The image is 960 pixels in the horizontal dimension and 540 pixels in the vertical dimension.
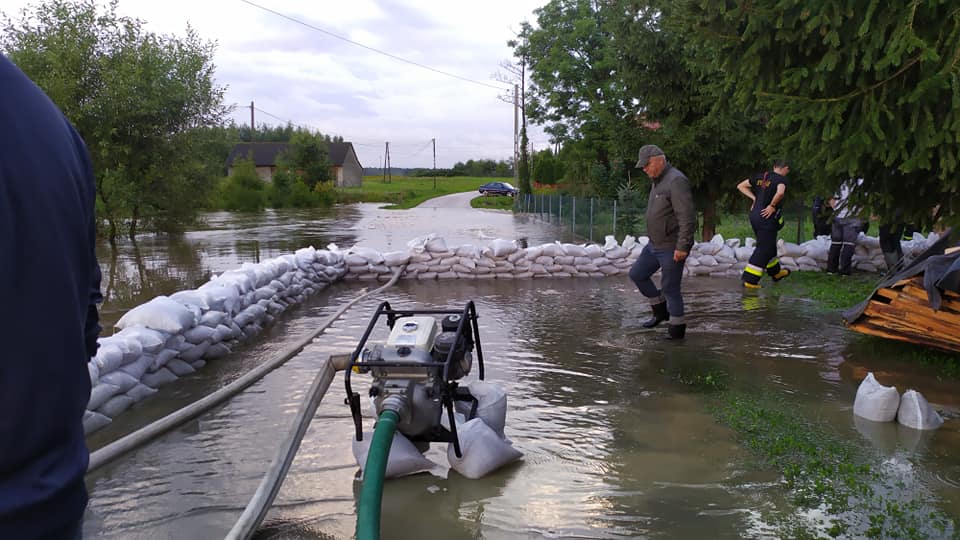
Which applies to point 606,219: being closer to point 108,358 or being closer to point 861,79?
point 861,79

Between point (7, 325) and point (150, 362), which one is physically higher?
point (7, 325)

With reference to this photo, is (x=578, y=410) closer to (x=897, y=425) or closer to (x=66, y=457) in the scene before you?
(x=897, y=425)

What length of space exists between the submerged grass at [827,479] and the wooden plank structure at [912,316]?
1406mm

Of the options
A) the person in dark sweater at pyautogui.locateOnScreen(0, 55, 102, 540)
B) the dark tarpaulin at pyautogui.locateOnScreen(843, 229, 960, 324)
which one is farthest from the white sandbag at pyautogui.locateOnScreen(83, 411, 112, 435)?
the dark tarpaulin at pyautogui.locateOnScreen(843, 229, 960, 324)

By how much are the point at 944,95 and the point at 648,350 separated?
2788 millimetres

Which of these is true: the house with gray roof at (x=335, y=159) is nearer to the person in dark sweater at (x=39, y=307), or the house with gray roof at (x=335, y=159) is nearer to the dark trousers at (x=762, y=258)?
the dark trousers at (x=762, y=258)

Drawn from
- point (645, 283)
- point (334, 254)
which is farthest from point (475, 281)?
point (645, 283)

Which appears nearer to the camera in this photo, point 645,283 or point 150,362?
point 150,362

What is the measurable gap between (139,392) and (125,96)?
12.6 m

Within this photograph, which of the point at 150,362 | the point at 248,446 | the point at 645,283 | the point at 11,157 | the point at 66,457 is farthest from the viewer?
the point at 645,283

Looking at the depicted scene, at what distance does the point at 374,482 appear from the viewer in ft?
8.38

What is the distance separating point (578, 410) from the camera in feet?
14.9

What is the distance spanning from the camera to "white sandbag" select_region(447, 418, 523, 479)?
3.50 metres

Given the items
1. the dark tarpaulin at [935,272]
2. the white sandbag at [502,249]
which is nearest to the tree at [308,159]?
the white sandbag at [502,249]
